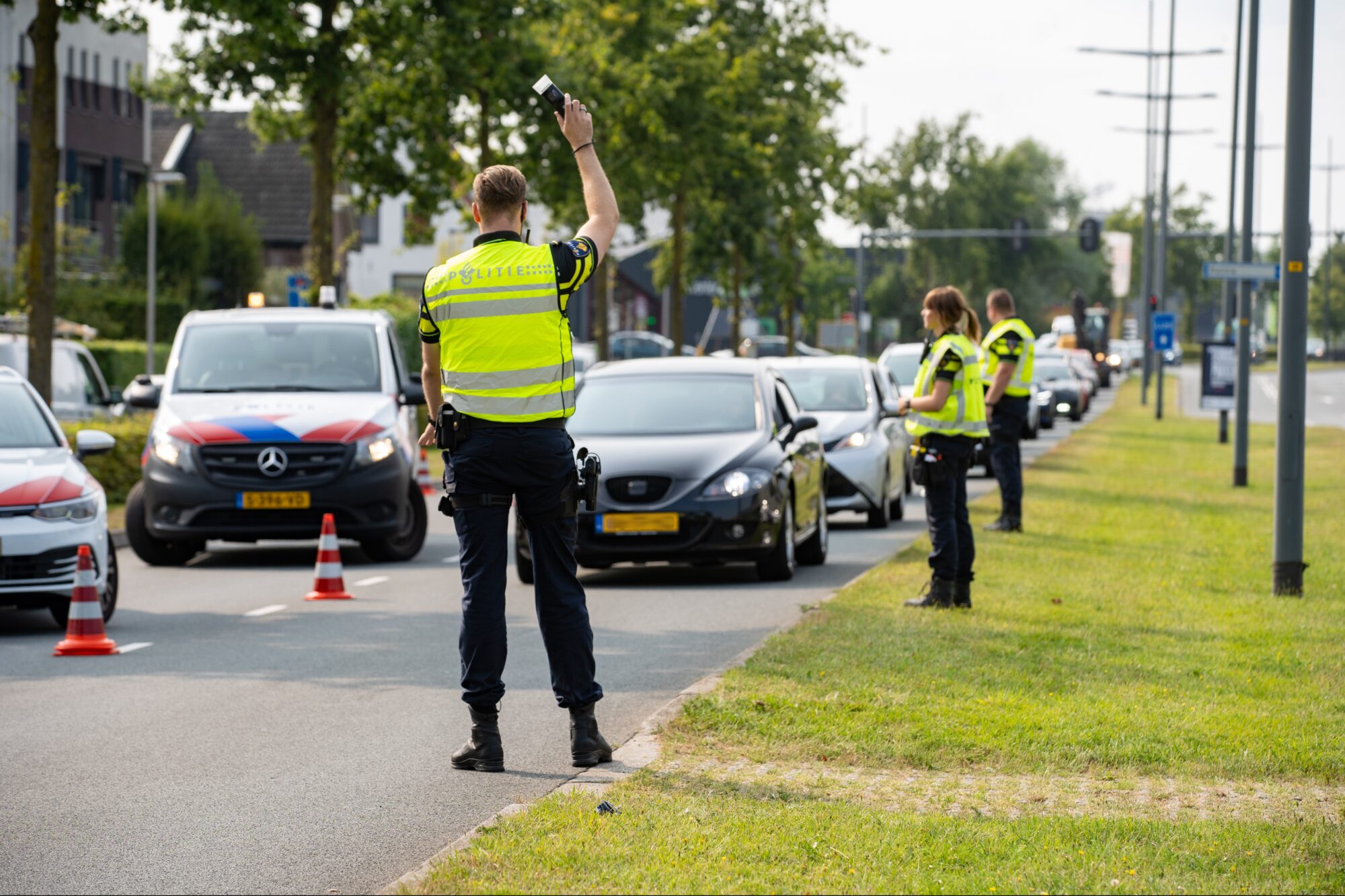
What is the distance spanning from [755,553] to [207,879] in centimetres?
887

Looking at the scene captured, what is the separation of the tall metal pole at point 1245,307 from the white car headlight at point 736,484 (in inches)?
287

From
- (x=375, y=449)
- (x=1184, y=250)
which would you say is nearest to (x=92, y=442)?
(x=375, y=449)

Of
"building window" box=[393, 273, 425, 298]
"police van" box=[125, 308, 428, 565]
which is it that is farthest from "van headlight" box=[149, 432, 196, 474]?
"building window" box=[393, 273, 425, 298]

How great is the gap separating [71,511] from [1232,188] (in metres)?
25.7

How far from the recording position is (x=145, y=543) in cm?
1630

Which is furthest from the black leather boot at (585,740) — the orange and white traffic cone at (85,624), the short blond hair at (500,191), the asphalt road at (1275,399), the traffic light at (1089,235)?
the traffic light at (1089,235)

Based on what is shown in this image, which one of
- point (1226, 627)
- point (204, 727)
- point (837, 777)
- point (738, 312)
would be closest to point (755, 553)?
point (1226, 627)

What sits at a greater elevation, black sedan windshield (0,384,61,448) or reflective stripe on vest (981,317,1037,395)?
reflective stripe on vest (981,317,1037,395)

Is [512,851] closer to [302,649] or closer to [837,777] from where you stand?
[837,777]

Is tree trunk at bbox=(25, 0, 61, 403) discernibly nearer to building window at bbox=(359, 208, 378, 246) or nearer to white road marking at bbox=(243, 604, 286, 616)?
white road marking at bbox=(243, 604, 286, 616)

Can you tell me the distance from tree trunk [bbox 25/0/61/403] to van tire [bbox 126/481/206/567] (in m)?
2.27

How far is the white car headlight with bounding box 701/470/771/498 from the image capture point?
1406 centimetres

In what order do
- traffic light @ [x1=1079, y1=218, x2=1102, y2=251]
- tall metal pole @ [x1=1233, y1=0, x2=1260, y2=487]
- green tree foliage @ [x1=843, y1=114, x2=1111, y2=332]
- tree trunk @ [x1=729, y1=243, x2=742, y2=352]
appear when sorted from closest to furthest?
tall metal pole @ [x1=1233, y1=0, x2=1260, y2=487] < tree trunk @ [x1=729, y1=243, x2=742, y2=352] < traffic light @ [x1=1079, y1=218, x2=1102, y2=251] < green tree foliage @ [x1=843, y1=114, x2=1111, y2=332]

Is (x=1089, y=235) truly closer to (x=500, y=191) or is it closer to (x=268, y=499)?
(x=268, y=499)
